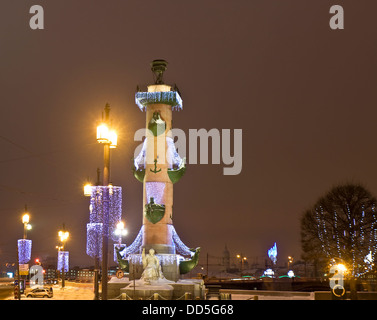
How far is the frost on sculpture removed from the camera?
46781 mm

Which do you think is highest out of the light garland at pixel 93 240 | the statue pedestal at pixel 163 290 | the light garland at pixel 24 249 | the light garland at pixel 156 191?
the light garland at pixel 156 191

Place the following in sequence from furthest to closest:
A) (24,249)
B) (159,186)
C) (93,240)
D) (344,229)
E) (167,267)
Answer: (24,249) < (344,229) < (159,186) < (167,267) < (93,240)

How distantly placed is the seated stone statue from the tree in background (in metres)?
18.5

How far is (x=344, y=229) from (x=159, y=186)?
18.8 meters

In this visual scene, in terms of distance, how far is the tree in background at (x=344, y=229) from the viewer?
52312 mm

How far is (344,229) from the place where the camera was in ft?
174

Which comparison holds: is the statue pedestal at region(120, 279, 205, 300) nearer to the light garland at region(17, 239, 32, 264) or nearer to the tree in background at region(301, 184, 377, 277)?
the tree in background at region(301, 184, 377, 277)

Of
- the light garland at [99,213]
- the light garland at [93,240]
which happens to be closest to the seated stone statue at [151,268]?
the light garland at [99,213]

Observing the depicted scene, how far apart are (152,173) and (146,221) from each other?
4.12m

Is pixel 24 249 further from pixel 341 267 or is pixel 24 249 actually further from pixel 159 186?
pixel 341 267

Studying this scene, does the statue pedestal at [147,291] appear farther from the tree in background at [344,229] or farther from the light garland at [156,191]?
the tree in background at [344,229]

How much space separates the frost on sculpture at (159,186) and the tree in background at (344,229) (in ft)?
44.8

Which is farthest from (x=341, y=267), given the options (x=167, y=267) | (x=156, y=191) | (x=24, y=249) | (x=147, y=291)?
(x=24, y=249)
